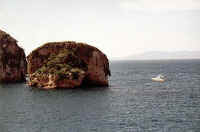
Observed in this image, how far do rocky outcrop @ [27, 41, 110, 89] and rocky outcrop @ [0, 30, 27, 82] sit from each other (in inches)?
698

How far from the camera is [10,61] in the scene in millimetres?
126188

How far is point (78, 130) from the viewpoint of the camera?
48344mm

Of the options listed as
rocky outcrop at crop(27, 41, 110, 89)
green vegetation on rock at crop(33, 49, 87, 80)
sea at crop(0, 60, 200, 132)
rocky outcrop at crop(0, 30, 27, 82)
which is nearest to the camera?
sea at crop(0, 60, 200, 132)

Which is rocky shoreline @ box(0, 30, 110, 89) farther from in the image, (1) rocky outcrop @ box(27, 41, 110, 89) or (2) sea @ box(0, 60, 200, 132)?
(2) sea @ box(0, 60, 200, 132)

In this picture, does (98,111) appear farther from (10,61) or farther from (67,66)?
(10,61)

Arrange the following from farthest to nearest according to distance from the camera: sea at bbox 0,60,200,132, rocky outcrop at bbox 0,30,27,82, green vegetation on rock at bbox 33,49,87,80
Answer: rocky outcrop at bbox 0,30,27,82, green vegetation on rock at bbox 33,49,87,80, sea at bbox 0,60,200,132

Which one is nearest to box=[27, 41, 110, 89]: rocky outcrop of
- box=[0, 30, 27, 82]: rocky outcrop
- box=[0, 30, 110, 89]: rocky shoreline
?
box=[0, 30, 110, 89]: rocky shoreline

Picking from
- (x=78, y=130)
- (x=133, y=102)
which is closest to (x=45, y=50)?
(x=133, y=102)

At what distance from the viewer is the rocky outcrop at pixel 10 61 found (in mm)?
124750

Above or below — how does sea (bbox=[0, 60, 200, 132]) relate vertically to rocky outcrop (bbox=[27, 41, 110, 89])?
below

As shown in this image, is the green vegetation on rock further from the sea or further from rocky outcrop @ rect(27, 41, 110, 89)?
the sea

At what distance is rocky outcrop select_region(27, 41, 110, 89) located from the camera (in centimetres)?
9850

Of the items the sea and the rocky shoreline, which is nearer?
the sea

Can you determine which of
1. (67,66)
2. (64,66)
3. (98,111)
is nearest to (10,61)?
(64,66)
